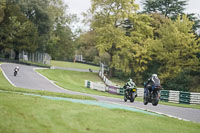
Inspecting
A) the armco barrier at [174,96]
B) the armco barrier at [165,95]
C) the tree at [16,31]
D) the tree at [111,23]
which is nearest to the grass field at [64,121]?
the armco barrier at [174,96]

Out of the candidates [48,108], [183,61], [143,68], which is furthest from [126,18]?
[48,108]

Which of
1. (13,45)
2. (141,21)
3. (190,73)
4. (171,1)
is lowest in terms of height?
(190,73)

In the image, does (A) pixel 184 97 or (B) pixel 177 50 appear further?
(B) pixel 177 50

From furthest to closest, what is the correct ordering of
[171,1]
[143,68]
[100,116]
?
[171,1]
[143,68]
[100,116]

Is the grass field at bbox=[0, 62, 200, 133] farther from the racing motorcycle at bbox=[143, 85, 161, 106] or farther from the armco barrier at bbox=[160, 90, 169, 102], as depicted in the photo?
the armco barrier at bbox=[160, 90, 169, 102]

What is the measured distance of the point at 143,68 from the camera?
48.7 meters

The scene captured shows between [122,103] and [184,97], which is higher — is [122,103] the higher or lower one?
the higher one

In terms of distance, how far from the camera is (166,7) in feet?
194

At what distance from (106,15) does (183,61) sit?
1483cm

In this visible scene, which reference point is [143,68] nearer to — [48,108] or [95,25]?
[95,25]

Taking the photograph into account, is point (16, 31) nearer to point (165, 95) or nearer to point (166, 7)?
point (166, 7)

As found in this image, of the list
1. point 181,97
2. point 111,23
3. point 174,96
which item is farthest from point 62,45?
point 181,97

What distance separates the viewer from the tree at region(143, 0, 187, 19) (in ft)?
188

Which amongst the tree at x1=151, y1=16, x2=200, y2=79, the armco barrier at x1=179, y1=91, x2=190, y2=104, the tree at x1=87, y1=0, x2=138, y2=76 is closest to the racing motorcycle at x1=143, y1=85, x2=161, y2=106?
the armco barrier at x1=179, y1=91, x2=190, y2=104
